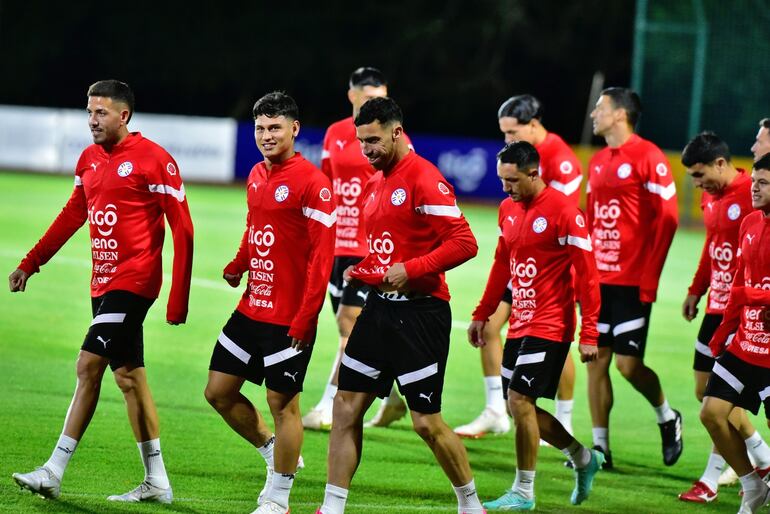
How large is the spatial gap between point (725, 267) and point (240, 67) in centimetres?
3973

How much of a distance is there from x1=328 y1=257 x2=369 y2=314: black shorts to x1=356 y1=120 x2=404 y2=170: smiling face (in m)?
3.34

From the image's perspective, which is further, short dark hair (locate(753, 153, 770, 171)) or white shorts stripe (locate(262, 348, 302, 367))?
short dark hair (locate(753, 153, 770, 171))

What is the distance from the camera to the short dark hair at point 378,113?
7.17m

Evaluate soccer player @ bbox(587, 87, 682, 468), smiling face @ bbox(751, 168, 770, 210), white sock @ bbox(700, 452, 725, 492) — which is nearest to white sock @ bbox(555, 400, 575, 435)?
soccer player @ bbox(587, 87, 682, 468)

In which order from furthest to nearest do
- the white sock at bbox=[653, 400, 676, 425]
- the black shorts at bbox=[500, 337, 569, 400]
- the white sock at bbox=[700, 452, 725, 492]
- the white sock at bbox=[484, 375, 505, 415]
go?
the white sock at bbox=[484, 375, 505, 415] → the white sock at bbox=[653, 400, 676, 425] → the white sock at bbox=[700, 452, 725, 492] → the black shorts at bbox=[500, 337, 569, 400]

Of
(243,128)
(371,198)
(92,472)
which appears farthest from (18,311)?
(243,128)

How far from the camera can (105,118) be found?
7.86 m

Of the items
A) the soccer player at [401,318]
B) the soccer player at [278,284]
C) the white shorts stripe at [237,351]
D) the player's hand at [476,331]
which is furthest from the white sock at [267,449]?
the player's hand at [476,331]

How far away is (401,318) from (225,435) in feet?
9.80

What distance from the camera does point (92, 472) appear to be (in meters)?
8.36

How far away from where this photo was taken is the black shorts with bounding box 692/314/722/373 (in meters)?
9.20

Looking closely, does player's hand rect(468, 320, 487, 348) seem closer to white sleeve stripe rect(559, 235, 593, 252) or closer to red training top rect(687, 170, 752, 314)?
white sleeve stripe rect(559, 235, 593, 252)

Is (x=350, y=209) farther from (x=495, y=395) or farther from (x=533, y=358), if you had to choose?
(x=533, y=358)

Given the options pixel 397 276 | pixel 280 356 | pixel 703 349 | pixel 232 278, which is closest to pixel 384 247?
pixel 397 276
